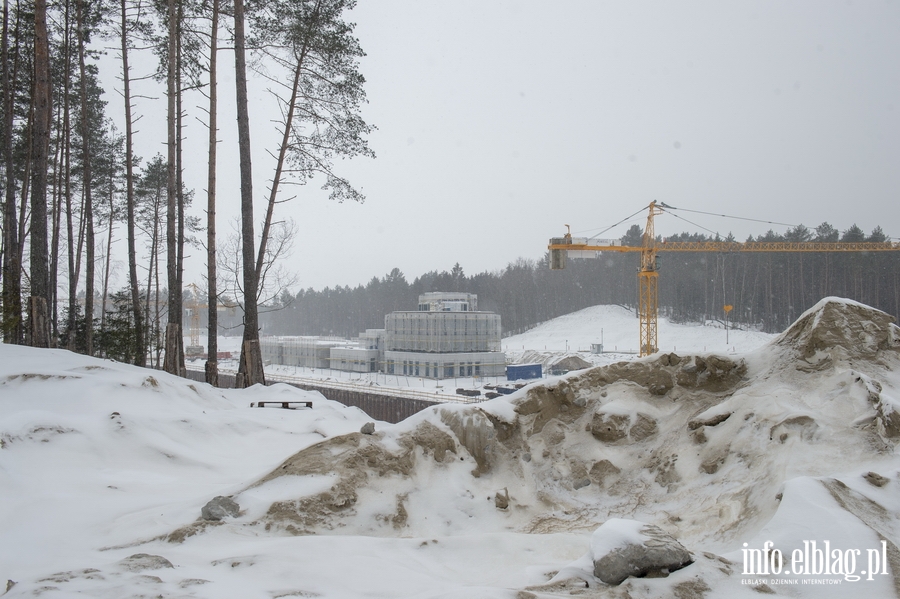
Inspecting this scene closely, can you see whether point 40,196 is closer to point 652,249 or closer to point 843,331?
point 843,331

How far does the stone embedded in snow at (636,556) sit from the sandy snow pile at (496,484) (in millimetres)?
53

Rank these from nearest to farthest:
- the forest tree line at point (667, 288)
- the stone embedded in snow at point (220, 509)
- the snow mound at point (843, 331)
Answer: the stone embedded in snow at point (220, 509)
the snow mound at point (843, 331)
the forest tree line at point (667, 288)

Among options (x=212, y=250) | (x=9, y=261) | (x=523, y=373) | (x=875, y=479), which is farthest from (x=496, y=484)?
(x=523, y=373)

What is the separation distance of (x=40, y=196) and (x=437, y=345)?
27.4m

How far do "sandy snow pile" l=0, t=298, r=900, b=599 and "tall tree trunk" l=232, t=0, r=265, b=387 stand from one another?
3.97 m

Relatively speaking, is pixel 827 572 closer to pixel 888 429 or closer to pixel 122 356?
pixel 888 429

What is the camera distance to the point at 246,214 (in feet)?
36.8

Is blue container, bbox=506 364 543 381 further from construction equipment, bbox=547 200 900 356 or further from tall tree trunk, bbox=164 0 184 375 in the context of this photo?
tall tree trunk, bbox=164 0 184 375

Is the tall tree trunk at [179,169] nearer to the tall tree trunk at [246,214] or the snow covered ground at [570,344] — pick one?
the tall tree trunk at [246,214]

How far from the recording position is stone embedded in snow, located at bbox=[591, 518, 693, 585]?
9.78ft

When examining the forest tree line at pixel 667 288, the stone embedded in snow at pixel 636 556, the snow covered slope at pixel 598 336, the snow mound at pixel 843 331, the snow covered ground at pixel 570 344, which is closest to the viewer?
the stone embedded in snow at pixel 636 556

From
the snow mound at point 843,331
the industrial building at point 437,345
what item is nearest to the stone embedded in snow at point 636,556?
the snow mound at point 843,331

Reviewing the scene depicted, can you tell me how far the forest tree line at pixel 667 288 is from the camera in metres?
25.4

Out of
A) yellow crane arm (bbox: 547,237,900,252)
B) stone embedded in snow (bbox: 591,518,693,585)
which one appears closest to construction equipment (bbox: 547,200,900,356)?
yellow crane arm (bbox: 547,237,900,252)
